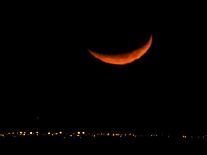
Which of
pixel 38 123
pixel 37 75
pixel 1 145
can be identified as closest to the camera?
pixel 1 145

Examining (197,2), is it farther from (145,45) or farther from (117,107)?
(117,107)

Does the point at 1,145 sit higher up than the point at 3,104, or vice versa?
the point at 3,104

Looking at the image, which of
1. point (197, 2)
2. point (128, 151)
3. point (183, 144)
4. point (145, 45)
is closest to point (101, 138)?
point (128, 151)

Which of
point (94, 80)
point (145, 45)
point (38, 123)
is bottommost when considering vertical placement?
point (38, 123)

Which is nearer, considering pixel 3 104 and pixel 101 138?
pixel 101 138

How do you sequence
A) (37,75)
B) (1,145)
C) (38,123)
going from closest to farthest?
(1,145) → (38,123) → (37,75)

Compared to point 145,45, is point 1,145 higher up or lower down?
lower down

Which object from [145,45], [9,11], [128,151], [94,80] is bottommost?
[128,151]

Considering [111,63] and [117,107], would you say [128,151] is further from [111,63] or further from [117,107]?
[111,63]

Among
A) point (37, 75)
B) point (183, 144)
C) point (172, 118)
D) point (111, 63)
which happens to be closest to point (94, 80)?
point (111, 63)
